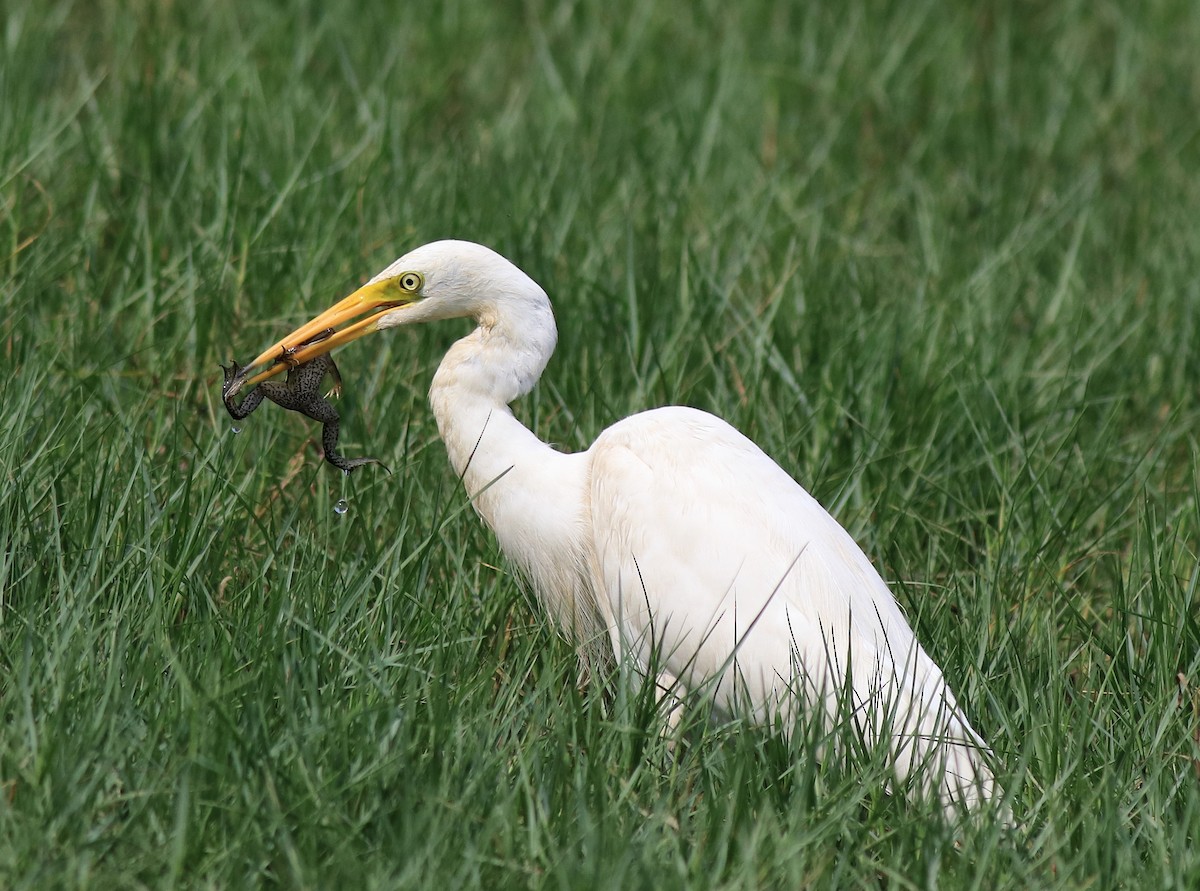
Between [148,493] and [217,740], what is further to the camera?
[148,493]

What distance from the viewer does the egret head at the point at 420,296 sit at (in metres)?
3.09

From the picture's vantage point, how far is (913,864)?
2342mm

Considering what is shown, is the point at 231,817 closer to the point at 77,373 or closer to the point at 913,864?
the point at 913,864

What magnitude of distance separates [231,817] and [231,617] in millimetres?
572

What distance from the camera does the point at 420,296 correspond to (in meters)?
3.12

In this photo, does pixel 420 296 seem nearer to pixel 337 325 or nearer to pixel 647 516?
pixel 337 325

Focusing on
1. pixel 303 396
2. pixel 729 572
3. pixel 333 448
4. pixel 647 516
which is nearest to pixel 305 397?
pixel 303 396

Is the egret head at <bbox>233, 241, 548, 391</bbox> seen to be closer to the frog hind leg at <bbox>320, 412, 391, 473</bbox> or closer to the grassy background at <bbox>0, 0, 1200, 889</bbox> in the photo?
the frog hind leg at <bbox>320, 412, 391, 473</bbox>

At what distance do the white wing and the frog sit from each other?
1.80ft

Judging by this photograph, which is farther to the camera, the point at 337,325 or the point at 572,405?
the point at 572,405

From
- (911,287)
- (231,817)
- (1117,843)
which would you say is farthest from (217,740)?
(911,287)

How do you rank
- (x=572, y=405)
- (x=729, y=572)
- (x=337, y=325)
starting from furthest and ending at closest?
(x=572, y=405) < (x=337, y=325) < (x=729, y=572)

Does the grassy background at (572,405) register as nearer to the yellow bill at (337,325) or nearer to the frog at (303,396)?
the frog at (303,396)

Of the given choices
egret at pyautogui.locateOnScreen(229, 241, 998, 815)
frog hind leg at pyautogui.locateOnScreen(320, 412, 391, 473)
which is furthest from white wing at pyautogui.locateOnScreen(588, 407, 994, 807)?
frog hind leg at pyautogui.locateOnScreen(320, 412, 391, 473)
